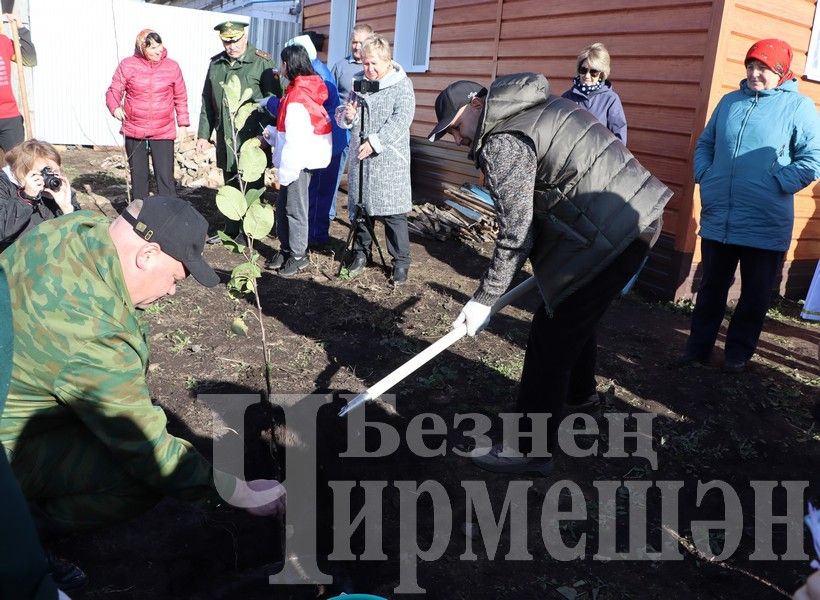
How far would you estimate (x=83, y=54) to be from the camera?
1205 centimetres

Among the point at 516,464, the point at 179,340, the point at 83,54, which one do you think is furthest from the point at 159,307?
the point at 83,54

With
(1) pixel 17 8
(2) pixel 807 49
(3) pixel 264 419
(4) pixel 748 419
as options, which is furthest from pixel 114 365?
(1) pixel 17 8

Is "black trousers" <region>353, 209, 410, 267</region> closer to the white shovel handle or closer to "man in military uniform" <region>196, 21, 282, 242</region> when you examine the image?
"man in military uniform" <region>196, 21, 282, 242</region>

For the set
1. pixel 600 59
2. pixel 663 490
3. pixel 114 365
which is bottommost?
pixel 663 490

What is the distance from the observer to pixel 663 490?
3.14 metres

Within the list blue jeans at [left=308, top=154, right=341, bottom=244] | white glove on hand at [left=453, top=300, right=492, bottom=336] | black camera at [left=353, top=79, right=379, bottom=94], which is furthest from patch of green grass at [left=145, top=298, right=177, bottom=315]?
white glove on hand at [left=453, top=300, right=492, bottom=336]

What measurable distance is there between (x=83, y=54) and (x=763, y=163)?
38.4ft

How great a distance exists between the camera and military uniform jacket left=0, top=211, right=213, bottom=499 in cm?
176

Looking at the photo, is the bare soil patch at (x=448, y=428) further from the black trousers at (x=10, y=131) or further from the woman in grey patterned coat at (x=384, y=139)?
the black trousers at (x=10, y=131)

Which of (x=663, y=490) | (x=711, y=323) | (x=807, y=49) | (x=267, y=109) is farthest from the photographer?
(x=267, y=109)

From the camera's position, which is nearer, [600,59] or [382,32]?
→ [600,59]

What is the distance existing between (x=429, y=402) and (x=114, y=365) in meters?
2.21

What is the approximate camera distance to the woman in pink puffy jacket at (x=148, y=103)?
21.5 feet

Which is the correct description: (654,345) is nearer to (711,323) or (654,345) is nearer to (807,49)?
(711,323)
